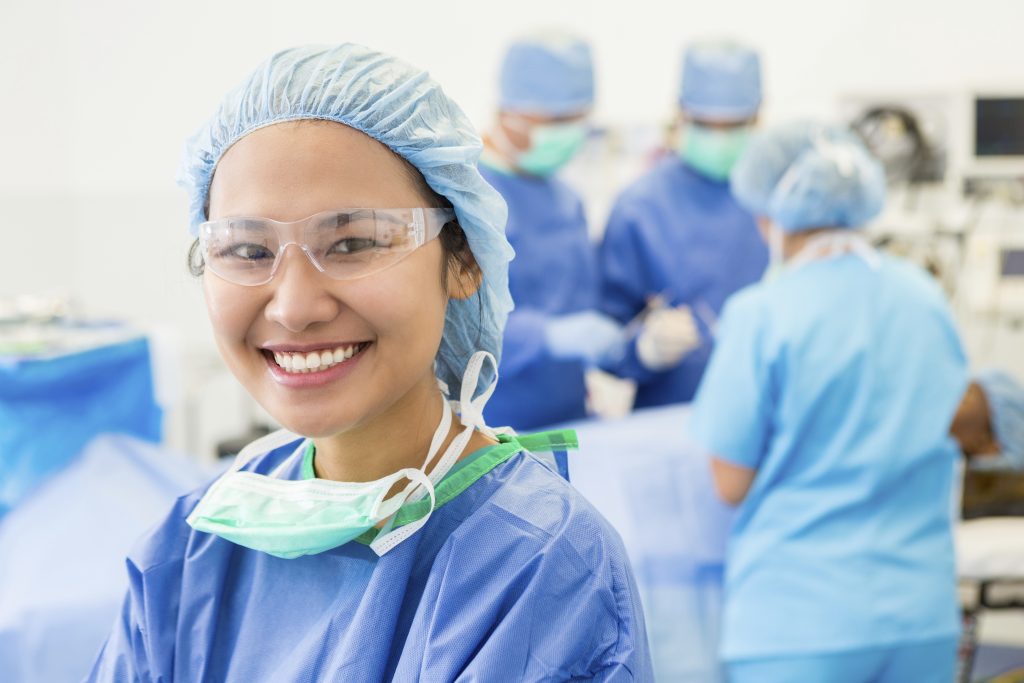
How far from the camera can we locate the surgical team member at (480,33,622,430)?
221cm

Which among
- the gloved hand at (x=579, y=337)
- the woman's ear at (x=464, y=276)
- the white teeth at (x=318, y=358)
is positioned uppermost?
the woman's ear at (x=464, y=276)

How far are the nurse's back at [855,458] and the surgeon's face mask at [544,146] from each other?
2.78ft

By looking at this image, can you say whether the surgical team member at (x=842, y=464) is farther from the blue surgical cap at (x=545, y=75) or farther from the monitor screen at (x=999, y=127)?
the monitor screen at (x=999, y=127)

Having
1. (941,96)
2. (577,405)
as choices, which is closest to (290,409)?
(577,405)

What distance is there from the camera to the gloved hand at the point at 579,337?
2.19 m

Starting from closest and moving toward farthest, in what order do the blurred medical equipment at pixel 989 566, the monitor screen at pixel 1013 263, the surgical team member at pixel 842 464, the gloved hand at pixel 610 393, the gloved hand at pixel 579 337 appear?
the surgical team member at pixel 842 464, the gloved hand at pixel 579 337, the blurred medical equipment at pixel 989 566, the monitor screen at pixel 1013 263, the gloved hand at pixel 610 393

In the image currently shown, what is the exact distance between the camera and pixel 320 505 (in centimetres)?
92

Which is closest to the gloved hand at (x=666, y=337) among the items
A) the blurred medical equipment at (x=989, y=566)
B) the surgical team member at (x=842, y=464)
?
the surgical team member at (x=842, y=464)

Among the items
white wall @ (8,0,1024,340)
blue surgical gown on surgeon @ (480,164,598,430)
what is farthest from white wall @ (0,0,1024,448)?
blue surgical gown on surgeon @ (480,164,598,430)

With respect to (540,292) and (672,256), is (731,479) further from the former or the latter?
(672,256)

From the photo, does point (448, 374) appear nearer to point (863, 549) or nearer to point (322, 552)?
point (322, 552)

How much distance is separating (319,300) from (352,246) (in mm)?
54

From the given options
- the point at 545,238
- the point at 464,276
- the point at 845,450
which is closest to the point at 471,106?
the point at 545,238

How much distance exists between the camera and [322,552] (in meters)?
0.94
